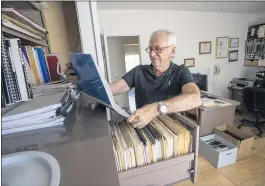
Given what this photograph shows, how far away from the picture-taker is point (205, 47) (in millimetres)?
3771

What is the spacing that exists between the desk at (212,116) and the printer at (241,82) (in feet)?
4.86

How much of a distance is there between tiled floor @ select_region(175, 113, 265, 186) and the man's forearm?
1.38 meters

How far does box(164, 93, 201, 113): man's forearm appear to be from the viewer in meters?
0.64

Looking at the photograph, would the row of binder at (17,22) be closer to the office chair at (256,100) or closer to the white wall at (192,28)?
the white wall at (192,28)

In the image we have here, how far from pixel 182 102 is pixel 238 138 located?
7.46 ft

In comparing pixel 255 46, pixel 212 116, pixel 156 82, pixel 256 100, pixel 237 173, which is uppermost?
pixel 255 46

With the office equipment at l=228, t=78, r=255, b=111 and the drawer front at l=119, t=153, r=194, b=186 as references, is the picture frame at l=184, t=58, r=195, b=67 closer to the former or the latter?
the office equipment at l=228, t=78, r=255, b=111

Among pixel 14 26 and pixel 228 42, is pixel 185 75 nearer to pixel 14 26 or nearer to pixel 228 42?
pixel 14 26

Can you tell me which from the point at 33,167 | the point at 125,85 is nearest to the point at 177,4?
the point at 125,85

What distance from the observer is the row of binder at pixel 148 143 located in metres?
0.50

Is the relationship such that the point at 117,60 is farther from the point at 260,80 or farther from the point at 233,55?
the point at 260,80

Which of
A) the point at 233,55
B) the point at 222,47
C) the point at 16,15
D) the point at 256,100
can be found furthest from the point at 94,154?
the point at 233,55

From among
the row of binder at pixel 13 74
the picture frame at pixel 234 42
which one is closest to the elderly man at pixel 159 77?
the row of binder at pixel 13 74

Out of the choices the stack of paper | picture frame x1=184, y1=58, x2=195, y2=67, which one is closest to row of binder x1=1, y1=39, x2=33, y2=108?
the stack of paper
